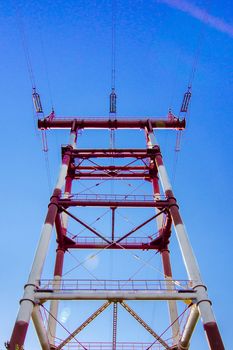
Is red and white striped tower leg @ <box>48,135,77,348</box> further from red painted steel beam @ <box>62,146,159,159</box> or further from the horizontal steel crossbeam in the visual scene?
the horizontal steel crossbeam

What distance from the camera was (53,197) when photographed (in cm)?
1728

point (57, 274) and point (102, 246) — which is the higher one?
point (102, 246)

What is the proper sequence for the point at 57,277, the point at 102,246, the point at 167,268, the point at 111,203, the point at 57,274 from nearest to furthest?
the point at 111,203
the point at 57,277
the point at 57,274
the point at 167,268
the point at 102,246

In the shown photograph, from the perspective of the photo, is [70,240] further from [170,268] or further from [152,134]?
[152,134]

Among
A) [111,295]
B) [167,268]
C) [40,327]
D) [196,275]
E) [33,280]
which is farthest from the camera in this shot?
[167,268]

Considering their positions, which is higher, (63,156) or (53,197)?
(63,156)

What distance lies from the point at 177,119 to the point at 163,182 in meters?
7.25

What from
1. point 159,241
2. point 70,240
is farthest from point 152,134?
point 70,240

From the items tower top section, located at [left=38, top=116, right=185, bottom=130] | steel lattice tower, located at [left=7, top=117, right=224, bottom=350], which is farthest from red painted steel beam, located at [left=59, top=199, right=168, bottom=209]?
tower top section, located at [left=38, top=116, right=185, bottom=130]

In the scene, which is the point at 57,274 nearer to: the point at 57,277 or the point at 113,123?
the point at 57,277

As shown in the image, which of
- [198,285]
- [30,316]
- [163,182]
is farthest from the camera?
[163,182]

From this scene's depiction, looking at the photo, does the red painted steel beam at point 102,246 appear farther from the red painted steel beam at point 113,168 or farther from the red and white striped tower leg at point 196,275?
the red painted steel beam at point 113,168

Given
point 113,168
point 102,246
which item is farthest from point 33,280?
point 113,168

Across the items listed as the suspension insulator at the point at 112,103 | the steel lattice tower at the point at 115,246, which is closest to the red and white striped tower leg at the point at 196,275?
the steel lattice tower at the point at 115,246
